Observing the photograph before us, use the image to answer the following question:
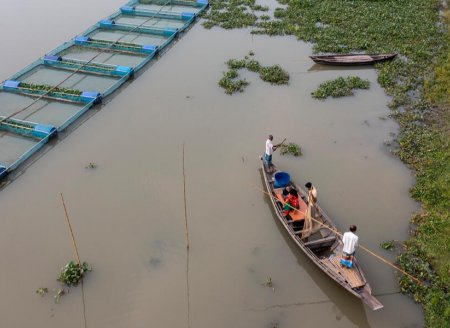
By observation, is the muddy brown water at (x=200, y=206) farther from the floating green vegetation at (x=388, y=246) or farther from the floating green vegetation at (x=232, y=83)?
the floating green vegetation at (x=232, y=83)

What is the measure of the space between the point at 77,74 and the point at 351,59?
1226 cm

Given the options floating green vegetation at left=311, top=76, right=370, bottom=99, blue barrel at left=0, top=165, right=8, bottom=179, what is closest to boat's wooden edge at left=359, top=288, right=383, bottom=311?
floating green vegetation at left=311, top=76, right=370, bottom=99

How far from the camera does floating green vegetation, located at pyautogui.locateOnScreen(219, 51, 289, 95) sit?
17.3m

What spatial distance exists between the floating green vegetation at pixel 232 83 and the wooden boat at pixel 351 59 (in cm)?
359

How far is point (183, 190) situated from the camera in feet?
41.3

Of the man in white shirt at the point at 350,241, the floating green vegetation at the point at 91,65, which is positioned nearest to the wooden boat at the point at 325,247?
the man in white shirt at the point at 350,241

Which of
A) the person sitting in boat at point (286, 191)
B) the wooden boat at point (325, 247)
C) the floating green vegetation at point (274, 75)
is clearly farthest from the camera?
the floating green vegetation at point (274, 75)

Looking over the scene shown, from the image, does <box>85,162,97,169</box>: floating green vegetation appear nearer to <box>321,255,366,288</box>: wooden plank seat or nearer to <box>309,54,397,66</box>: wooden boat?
<box>321,255,366,288</box>: wooden plank seat

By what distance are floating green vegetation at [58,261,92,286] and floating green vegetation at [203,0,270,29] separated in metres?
15.8

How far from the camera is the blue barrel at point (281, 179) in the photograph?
12.0 meters

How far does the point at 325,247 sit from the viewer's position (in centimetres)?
1048

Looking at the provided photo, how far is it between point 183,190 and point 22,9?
18.4 m

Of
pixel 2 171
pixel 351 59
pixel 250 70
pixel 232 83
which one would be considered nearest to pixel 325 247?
pixel 232 83

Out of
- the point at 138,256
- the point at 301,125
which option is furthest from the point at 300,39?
the point at 138,256
